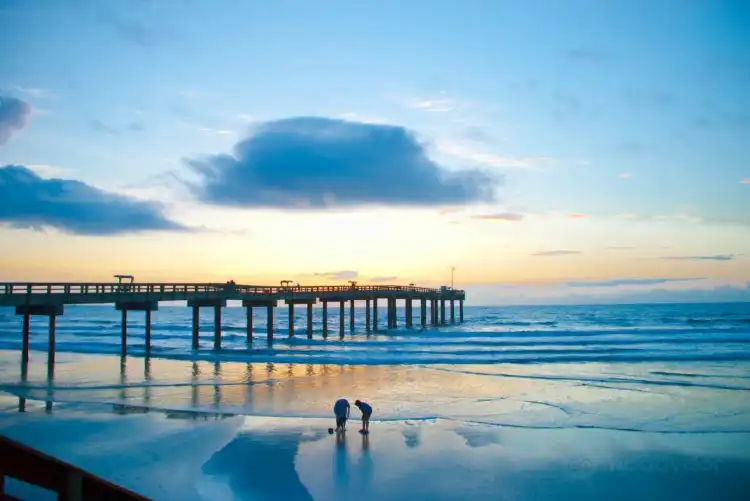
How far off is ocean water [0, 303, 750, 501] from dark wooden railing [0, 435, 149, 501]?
6.34 metres

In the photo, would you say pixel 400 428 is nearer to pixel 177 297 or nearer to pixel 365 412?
pixel 365 412

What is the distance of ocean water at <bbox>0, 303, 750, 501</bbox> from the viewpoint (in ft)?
34.0

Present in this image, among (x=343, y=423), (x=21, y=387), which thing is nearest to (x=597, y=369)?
(x=343, y=423)

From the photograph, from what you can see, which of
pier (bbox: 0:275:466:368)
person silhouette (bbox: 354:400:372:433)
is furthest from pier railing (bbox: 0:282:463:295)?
person silhouette (bbox: 354:400:372:433)

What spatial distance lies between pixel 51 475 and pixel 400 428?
37.6 ft

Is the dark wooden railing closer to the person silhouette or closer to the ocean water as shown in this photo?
the ocean water

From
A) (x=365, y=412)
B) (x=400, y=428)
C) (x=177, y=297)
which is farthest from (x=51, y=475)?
(x=177, y=297)

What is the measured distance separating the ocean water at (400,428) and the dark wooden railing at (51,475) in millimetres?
6336

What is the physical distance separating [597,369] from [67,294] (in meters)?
24.7

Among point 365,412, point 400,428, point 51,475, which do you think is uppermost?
point 51,475

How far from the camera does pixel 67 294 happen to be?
84.1 feet

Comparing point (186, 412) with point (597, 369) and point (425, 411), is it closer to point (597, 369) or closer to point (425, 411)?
point (425, 411)

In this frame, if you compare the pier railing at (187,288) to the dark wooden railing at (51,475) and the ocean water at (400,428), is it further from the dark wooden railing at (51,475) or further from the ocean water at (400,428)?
the dark wooden railing at (51,475)

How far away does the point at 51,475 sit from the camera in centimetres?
356
